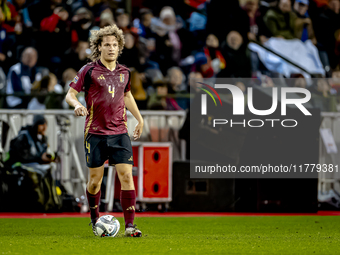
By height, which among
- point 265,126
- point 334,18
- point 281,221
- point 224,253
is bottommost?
point 281,221

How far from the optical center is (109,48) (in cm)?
551

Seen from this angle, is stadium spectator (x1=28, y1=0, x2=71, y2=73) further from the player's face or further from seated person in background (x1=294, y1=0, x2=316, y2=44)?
the player's face

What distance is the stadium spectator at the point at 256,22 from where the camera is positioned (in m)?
12.1

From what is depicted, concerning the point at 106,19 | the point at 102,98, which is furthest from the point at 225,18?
the point at 102,98

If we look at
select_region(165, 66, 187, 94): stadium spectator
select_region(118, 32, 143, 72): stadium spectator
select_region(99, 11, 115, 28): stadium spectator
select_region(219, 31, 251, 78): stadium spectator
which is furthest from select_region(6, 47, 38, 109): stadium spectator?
select_region(219, 31, 251, 78): stadium spectator

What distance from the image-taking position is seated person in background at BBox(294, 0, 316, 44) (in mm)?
12227

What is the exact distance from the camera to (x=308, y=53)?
11.9 m

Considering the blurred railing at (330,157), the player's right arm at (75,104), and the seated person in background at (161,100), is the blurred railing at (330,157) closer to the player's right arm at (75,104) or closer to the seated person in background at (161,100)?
the seated person in background at (161,100)

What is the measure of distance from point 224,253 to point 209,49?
756 cm

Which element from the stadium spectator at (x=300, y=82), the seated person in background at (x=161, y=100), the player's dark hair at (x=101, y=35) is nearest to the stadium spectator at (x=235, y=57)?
the stadium spectator at (x=300, y=82)

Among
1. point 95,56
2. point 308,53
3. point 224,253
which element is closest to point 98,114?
point 95,56

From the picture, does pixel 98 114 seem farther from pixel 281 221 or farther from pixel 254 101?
pixel 254 101

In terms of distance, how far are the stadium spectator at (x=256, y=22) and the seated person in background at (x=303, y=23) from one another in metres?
0.69

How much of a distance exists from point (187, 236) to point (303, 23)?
773 cm
